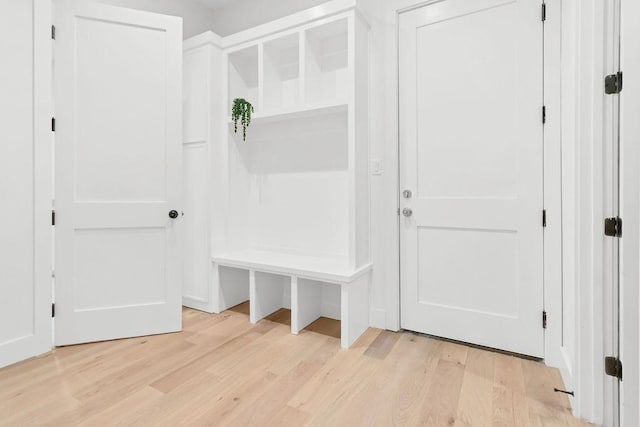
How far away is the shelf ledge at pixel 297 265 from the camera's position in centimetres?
219

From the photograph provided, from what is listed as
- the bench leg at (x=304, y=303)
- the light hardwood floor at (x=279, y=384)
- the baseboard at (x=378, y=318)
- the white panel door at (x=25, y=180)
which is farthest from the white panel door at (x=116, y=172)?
the baseboard at (x=378, y=318)

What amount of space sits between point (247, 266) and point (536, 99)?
216 cm

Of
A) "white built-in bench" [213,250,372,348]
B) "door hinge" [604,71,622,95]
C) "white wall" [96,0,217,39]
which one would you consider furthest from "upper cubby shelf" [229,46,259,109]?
"door hinge" [604,71,622,95]

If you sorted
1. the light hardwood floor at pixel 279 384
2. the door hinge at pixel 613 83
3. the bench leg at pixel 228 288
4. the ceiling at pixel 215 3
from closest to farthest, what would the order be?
the door hinge at pixel 613 83, the light hardwood floor at pixel 279 384, the bench leg at pixel 228 288, the ceiling at pixel 215 3

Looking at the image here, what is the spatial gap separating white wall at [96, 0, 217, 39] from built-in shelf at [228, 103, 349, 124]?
1.15 meters

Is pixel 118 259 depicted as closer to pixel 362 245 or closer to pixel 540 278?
pixel 362 245

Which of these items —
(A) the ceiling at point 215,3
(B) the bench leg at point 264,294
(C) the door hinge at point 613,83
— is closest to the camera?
(C) the door hinge at point 613,83

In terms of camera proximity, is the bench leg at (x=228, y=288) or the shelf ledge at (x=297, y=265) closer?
the shelf ledge at (x=297, y=265)

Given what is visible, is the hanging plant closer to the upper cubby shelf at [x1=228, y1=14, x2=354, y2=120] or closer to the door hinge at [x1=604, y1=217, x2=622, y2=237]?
the upper cubby shelf at [x1=228, y1=14, x2=354, y2=120]

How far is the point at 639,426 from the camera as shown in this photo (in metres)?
1.14

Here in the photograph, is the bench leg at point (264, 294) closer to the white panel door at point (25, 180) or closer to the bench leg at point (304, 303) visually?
the bench leg at point (304, 303)

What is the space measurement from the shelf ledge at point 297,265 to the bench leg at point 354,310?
0.06 meters

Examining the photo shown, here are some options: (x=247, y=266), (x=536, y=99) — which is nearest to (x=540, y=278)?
(x=536, y=99)

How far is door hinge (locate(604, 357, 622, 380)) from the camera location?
1.33 metres
